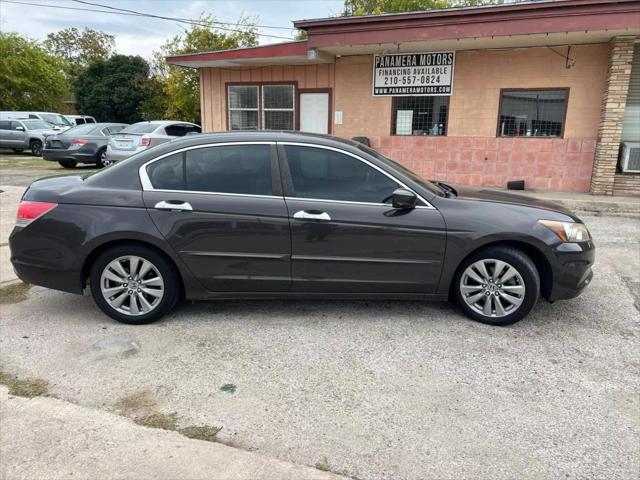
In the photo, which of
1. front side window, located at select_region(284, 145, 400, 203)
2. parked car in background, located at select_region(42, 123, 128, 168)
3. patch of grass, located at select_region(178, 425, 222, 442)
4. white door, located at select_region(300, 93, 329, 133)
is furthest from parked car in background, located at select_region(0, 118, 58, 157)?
patch of grass, located at select_region(178, 425, 222, 442)

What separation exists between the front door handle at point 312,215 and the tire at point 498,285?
1194mm

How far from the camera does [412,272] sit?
4.07m

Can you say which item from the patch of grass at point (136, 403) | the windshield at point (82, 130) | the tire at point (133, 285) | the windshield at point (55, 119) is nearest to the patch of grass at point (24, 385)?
the patch of grass at point (136, 403)

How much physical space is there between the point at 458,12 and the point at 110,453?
967cm

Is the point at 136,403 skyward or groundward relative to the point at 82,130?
groundward

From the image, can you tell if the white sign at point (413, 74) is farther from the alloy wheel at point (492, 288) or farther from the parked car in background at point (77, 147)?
the parked car in background at point (77, 147)

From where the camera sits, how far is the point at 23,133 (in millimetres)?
21938

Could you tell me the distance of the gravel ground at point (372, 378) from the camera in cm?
259

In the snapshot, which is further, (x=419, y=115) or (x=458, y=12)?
(x=419, y=115)

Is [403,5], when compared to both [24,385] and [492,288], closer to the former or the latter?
[492,288]

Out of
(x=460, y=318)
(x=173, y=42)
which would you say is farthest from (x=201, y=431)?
(x=173, y=42)

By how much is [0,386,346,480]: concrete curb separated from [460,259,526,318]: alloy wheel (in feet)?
7.30

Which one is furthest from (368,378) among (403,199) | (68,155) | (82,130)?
(82,130)

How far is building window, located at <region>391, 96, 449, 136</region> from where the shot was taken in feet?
37.9
